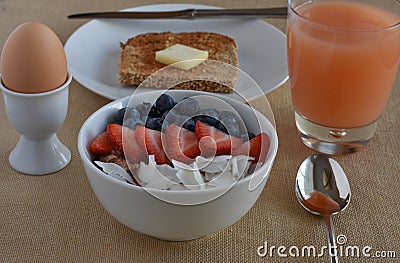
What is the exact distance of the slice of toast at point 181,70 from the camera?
149 cm

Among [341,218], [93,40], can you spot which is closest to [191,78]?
[93,40]

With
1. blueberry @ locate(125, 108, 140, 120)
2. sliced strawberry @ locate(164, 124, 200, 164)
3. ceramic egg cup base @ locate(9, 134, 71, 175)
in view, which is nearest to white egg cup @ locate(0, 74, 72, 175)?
ceramic egg cup base @ locate(9, 134, 71, 175)

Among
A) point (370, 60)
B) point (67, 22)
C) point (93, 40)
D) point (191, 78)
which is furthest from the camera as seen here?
point (67, 22)

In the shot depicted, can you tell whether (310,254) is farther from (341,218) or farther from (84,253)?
(84,253)

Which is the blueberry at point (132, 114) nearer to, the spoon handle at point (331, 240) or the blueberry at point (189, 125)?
the blueberry at point (189, 125)

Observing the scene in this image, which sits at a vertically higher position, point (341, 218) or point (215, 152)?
point (215, 152)

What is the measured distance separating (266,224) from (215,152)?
0.17 meters

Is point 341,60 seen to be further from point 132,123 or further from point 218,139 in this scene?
point 132,123

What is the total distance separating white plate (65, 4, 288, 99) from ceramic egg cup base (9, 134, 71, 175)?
8.1 inches

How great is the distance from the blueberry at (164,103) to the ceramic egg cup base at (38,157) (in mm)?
251

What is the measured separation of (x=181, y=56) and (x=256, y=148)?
0.54 meters

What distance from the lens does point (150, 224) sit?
98 centimetres

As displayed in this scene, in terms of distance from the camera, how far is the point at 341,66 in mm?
1230

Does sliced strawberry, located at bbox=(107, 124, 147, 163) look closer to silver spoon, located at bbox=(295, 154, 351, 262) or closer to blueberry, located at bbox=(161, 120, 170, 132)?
blueberry, located at bbox=(161, 120, 170, 132)
